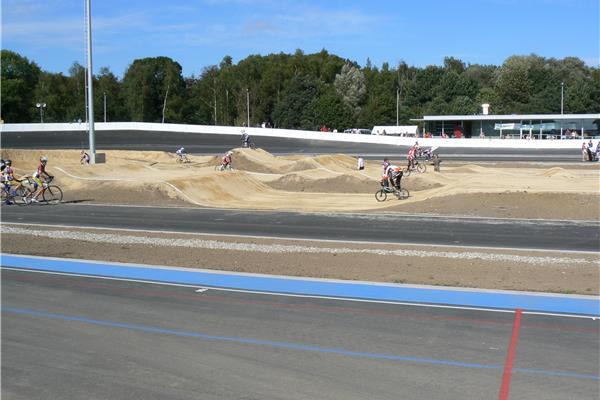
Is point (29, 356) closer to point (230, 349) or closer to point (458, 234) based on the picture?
point (230, 349)

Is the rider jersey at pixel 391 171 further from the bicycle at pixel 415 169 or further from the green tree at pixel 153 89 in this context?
the green tree at pixel 153 89

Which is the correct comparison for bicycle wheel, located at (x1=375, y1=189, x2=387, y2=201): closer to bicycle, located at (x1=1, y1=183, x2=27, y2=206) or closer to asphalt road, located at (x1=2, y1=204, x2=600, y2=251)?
asphalt road, located at (x1=2, y1=204, x2=600, y2=251)

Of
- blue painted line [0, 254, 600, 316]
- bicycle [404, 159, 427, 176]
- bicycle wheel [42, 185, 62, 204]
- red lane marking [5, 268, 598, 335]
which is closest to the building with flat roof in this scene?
bicycle [404, 159, 427, 176]

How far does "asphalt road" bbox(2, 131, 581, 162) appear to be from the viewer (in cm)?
6331

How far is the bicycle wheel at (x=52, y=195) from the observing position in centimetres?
3003

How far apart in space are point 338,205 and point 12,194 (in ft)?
45.8

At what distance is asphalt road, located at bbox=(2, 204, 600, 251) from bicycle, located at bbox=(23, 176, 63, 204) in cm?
76

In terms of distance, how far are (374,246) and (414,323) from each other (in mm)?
7989

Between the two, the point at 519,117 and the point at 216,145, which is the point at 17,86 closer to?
the point at 216,145

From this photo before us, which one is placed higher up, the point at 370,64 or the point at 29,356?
the point at 370,64

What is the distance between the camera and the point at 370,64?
155 metres

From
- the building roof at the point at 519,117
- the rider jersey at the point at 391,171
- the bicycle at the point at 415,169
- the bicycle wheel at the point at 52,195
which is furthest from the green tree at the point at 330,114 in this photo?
the rider jersey at the point at 391,171

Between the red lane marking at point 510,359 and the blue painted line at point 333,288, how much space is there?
2.96ft

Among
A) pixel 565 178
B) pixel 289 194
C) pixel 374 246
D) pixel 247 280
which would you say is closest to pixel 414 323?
pixel 247 280
